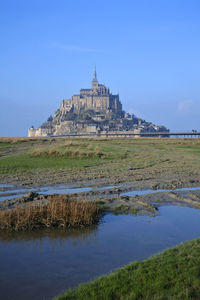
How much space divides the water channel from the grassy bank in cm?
63

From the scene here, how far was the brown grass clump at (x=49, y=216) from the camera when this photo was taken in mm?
9477

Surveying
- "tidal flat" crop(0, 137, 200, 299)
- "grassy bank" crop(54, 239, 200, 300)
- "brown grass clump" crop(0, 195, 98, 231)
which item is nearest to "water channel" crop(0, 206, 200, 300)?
"tidal flat" crop(0, 137, 200, 299)

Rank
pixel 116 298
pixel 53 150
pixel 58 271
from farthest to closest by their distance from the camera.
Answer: pixel 53 150 < pixel 58 271 < pixel 116 298

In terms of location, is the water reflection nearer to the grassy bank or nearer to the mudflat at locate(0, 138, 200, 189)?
the grassy bank

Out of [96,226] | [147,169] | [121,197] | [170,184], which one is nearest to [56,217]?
[96,226]

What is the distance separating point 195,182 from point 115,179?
12.8 ft

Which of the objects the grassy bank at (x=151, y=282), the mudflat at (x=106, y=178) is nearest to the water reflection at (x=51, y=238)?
the grassy bank at (x=151, y=282)

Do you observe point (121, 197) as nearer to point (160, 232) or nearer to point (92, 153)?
point (160, 232)

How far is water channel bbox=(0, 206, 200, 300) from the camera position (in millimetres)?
6566

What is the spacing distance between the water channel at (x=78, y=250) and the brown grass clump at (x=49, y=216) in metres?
0.35

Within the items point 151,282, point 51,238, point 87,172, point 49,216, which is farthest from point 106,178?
point 151,282

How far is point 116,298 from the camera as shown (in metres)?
5.40

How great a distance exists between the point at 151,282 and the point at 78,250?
2.79 meters

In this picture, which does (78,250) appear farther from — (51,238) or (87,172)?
(87,172)
